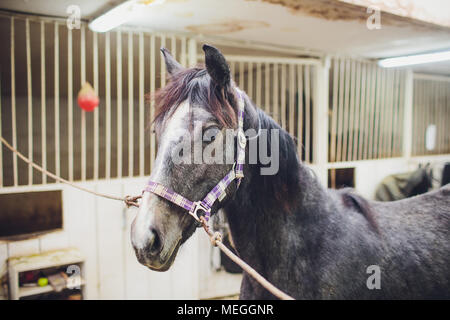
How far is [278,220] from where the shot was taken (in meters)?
1.58

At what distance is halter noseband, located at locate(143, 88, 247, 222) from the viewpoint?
1.26 metres

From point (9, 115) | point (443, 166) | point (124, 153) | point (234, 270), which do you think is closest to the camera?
point (234, 270)

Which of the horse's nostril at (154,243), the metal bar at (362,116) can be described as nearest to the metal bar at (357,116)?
the metal bar at (362,116)

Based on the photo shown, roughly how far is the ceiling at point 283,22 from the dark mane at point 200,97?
4.28 ft

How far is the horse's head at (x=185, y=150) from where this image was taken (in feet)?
3.98

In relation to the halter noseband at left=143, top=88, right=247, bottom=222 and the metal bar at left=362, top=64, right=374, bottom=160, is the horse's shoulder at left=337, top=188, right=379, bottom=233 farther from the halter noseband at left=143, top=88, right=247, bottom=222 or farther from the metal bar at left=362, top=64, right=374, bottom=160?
the metal bar at left=362, top=64, right=374, bottom=160

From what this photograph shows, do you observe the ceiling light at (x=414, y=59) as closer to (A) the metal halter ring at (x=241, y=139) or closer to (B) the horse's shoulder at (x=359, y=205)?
(B) the horse's shoulder at (x=359, y=205)

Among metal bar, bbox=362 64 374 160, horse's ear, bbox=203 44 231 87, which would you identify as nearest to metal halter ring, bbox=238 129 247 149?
horse's ear, bbox=203 44 231 87

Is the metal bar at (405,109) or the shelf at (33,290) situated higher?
A: the metal bar at (405,109)

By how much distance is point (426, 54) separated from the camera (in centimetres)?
434

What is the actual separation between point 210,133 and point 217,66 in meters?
0.28

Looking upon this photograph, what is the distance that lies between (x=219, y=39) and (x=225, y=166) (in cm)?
263

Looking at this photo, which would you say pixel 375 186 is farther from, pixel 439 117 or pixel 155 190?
pixel 155 190
